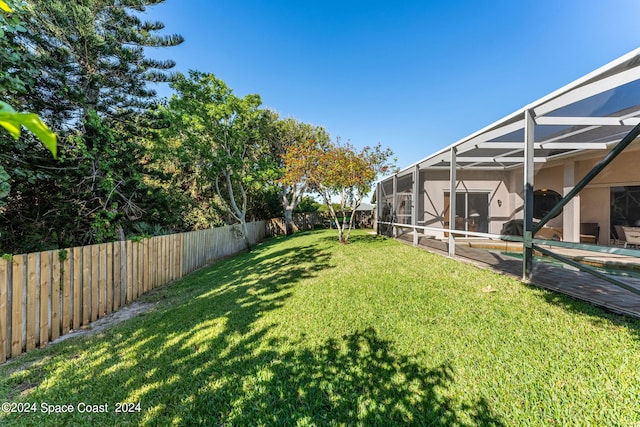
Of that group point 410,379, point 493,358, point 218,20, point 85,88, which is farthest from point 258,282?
point 218,20

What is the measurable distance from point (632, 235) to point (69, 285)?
41.3ft

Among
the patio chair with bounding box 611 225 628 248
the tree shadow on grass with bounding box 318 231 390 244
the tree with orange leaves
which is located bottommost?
the tree shadow on grass with bounding box 318 231 390 244

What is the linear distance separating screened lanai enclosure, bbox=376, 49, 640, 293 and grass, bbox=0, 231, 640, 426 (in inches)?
61.7

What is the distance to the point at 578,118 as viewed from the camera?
5.11 m

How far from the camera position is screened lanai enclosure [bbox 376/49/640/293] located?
4.01 metres

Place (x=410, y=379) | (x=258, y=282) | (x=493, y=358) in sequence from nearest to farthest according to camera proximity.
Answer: (x=410, y=379)
(x=493, y=358)
(x=258, y=282)

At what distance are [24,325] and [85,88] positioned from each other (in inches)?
229

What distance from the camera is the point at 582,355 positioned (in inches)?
103

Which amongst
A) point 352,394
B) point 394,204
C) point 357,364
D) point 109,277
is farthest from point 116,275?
point 394,204

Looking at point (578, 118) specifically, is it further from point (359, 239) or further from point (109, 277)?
point (109, 277)

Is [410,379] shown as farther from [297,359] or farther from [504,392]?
[297,359]

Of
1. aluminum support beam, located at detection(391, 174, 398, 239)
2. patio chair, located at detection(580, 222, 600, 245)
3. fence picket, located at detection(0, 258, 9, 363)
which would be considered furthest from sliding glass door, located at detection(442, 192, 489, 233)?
fence picket, located at detection(0, 258, 9, 363)

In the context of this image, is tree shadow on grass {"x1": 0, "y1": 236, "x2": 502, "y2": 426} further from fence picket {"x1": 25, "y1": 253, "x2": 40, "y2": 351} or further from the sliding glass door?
the sliding glass door

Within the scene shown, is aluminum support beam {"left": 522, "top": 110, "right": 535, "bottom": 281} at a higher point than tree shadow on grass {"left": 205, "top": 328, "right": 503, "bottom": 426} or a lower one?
higher
